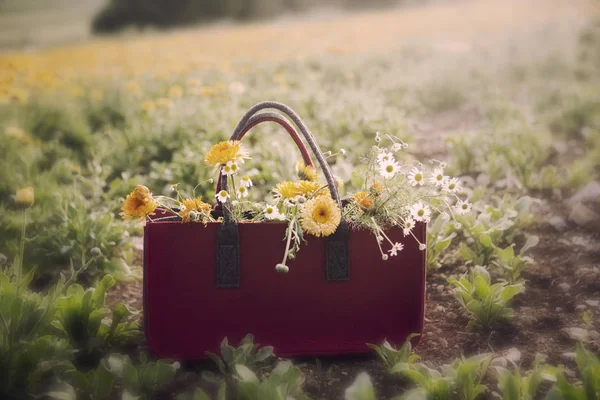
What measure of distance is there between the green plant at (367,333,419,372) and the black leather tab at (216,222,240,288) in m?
0.50

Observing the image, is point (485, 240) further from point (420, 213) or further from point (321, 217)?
point (321, 217)

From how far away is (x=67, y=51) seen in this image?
915 centimetres

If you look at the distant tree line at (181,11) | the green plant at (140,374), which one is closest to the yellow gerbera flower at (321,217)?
the green plant at (140,374)

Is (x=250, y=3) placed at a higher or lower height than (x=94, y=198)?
higher

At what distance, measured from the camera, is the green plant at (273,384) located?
5.11 ft

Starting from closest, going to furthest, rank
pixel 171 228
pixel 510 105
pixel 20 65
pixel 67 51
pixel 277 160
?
pixel 171 228 → pixel 277 160 → pixel 510 105 → pixel 20 65 → pixel 67 51

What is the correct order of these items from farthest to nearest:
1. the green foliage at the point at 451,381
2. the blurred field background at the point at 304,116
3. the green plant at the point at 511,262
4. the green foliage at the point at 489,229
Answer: the blurred field background at the point at 304,116 < the green foliage at the point at 489,229 < the green plant at the point at 511,262 < the green foliage at the point at 451,381

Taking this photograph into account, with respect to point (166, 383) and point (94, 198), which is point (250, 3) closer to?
point (94, 198)

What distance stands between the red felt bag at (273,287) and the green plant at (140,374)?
16 centimetres

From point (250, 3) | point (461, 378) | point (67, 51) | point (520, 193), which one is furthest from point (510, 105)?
point (250, 3)

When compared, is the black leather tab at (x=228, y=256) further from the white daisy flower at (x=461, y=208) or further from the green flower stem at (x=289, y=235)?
the white daisy flower at (x=461, y=208)

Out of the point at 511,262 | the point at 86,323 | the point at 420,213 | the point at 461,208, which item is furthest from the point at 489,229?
the point at 86,323

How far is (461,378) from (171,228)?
0.97 m

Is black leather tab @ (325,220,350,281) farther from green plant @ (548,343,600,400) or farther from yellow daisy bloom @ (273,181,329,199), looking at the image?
green plant @ (548,343,600,400)
